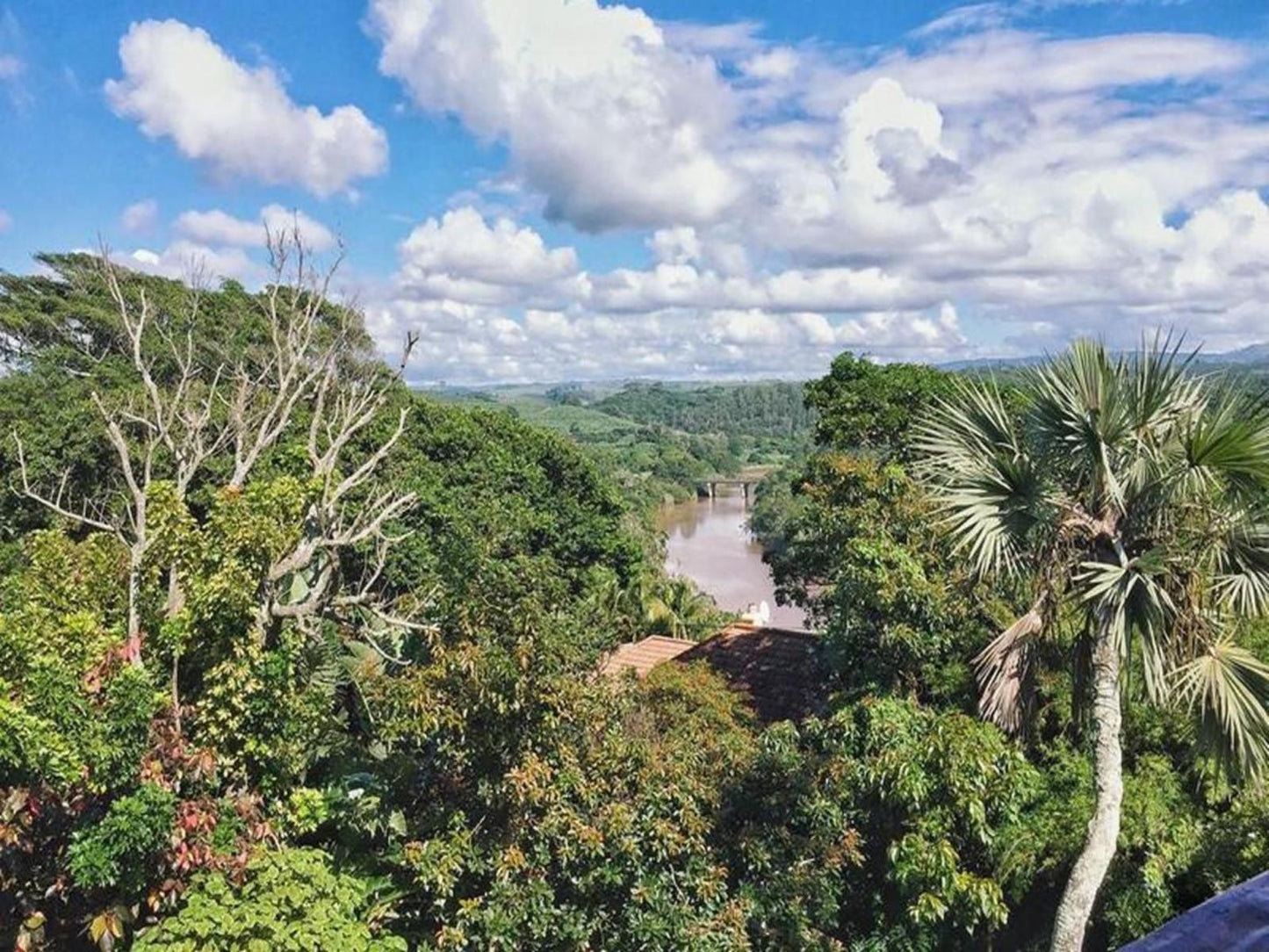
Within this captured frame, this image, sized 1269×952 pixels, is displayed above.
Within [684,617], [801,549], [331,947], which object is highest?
[801,549]

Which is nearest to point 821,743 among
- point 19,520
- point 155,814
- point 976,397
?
point 976,397

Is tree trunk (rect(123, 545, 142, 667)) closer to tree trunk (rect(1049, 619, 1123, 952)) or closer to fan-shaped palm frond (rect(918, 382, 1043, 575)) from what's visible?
fan-shaped palm frond (rect(918, 382, 1043, 575))

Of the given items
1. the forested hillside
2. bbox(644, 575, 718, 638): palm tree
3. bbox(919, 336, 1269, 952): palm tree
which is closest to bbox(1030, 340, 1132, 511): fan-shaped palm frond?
bbox(919, 336, 1269, 952): palm tree

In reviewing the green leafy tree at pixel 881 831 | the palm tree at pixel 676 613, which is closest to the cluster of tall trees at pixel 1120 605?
the green leafy tree at pixel 881 831

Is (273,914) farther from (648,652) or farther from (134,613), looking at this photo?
(648,652)

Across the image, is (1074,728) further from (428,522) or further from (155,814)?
(428,522)

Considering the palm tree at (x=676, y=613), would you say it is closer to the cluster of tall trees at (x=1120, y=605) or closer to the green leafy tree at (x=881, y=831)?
the cluster of tall trees at (x=1120, y=605)
